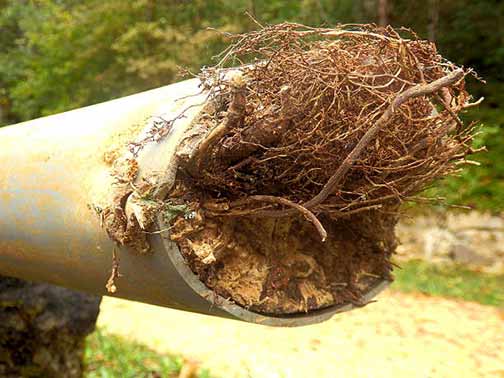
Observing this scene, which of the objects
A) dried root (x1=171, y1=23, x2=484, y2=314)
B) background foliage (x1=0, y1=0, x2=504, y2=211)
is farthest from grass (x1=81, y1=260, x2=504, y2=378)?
dried root (x1=171, y1=23, x2=484, y2=314)

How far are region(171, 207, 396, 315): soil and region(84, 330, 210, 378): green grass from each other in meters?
2.87

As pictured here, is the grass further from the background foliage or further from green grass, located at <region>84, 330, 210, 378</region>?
the background foliage

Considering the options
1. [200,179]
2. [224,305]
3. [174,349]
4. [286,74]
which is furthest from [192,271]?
[174,349]

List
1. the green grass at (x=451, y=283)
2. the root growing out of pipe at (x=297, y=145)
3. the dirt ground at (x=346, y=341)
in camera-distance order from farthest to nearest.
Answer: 1. the green grass at (x=451, y=283)
2. the dirt ground at (x=346, y=341)
3. the root growing out of pipe at (x=297, y=145)

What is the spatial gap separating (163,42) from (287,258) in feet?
36.6

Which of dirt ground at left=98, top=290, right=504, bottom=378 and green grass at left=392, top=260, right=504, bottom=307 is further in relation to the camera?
green grass at left=392, top=260, right=504, bottom=307

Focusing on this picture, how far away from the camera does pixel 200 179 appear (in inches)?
60.4

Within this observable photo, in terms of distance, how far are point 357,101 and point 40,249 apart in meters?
1.03

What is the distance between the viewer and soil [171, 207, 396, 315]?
1563 millimetres

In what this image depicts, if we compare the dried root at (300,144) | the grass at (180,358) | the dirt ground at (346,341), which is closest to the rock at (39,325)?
the grass at (180,358)

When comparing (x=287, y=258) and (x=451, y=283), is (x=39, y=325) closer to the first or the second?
(x=287, y=258)

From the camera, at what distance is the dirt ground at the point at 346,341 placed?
5.13 meters

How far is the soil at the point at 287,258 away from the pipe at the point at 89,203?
0.11ft

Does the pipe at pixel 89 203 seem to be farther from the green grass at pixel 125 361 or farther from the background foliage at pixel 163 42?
the background foliage at pixel 163 42
